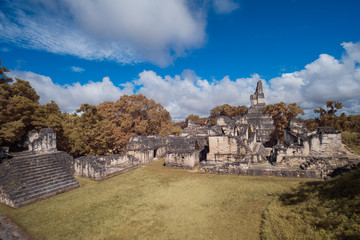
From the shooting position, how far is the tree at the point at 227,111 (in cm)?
4491

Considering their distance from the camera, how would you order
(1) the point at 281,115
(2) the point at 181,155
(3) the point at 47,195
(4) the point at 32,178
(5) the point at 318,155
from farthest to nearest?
1. (1) the point at 281,115
2. (2) the point at 181,155
3. (5) the point at 318,155
4. (4) the point at 32,178
5. (3) the point at 47,195

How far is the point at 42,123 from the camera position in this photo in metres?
13.0

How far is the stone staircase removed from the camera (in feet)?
25.2

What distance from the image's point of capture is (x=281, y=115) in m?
25.8

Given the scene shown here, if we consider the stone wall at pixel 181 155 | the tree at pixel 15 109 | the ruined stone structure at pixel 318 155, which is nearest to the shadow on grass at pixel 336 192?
the ruined stone structure at pixel 318 155

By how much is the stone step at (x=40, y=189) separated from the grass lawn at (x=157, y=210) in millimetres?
645

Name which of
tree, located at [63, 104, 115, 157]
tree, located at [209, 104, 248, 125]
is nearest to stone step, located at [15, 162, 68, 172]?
tree, located at [63, 104, 115, 157]

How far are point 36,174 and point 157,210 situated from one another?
7.78 m

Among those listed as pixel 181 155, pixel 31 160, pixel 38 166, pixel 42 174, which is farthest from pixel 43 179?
pixel 181 155

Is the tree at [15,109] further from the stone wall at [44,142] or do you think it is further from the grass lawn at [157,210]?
the grass lawn at [157,210]

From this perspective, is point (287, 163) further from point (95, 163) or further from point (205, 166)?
point (95, 163)

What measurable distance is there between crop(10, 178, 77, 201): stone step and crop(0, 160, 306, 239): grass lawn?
65 centimetres

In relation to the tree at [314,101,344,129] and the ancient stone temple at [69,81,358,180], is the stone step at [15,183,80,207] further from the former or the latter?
the tree at [314,101,344,129]

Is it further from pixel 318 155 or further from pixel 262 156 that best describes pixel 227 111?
pixel 318 155
